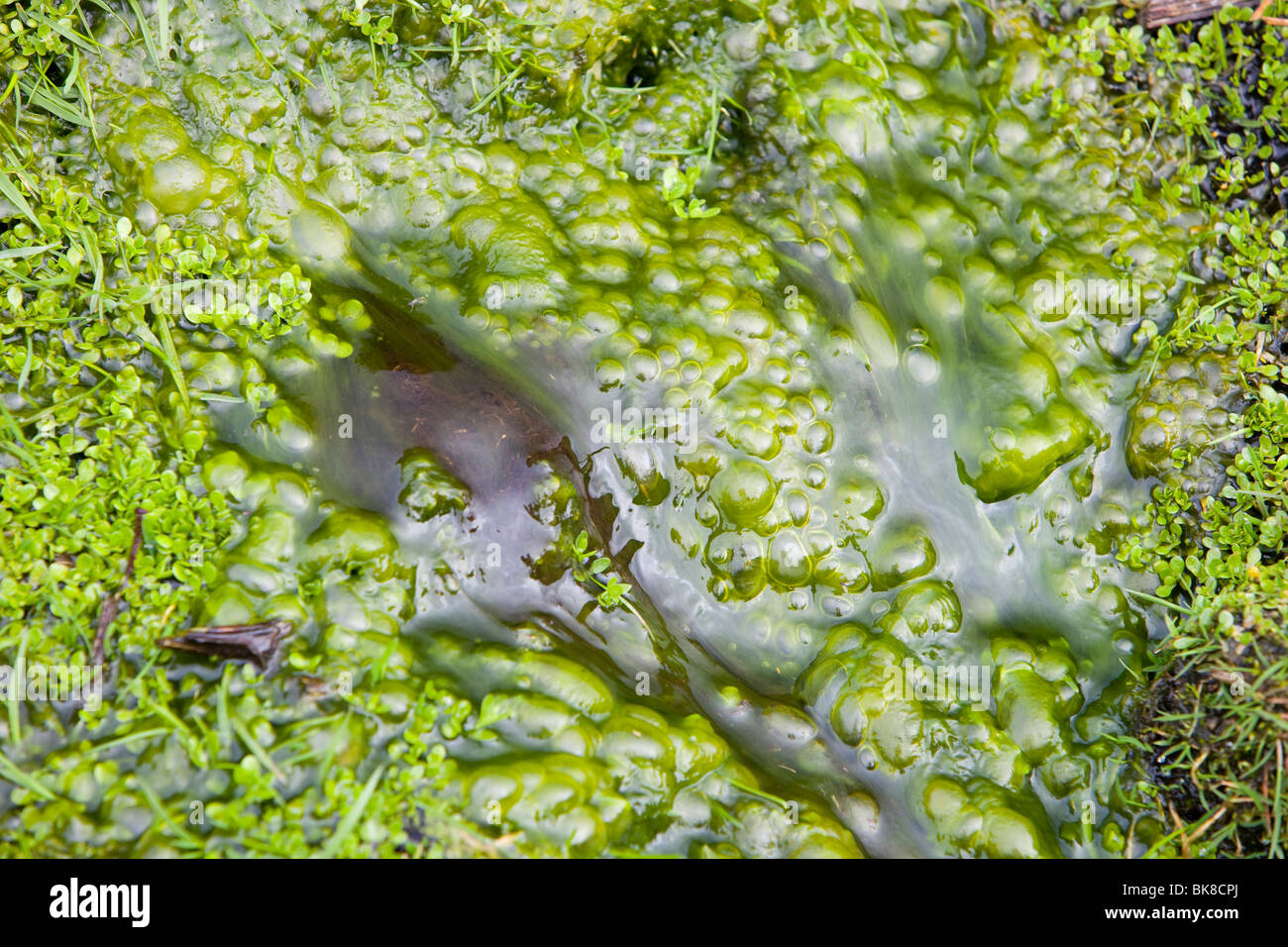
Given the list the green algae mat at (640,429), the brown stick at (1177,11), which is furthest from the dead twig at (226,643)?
the brown stick at (1177,11)

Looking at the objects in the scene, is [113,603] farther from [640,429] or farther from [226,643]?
[640,429]

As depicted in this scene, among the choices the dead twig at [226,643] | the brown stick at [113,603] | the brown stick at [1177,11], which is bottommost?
the dead twig at [226,643]

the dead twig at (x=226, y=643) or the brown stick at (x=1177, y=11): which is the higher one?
the brown stick at (x=1177, y=11)

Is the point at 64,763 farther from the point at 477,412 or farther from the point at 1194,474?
the point at 1194,474

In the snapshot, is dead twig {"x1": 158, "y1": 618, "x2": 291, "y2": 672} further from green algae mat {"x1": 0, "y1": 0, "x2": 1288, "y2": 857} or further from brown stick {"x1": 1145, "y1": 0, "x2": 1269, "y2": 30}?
brown stick {"x1": 1145, "y1": 0, "x2": 1269, "y2": 30}

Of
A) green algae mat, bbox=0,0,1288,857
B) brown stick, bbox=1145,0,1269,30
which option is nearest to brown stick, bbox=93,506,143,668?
green algae mat, bbox=0,0,1288,857

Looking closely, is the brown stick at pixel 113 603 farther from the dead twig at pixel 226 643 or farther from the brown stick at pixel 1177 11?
the brown stick at pixel 1177 11
